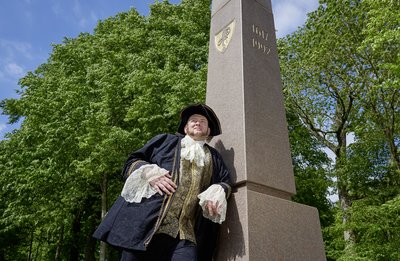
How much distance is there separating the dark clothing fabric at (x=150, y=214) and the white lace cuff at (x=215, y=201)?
12cm

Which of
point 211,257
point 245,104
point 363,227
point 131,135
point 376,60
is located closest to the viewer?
point 211,257

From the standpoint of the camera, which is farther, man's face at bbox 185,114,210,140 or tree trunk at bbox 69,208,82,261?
tree trunk at bbox 69,208,82,261

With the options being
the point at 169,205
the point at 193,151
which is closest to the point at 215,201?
the point at 169,205

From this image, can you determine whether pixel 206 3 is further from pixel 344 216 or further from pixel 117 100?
pixel 344 216

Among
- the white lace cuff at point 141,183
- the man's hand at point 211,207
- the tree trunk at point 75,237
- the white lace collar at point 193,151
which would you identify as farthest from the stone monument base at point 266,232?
the tree trunk at point 75,237

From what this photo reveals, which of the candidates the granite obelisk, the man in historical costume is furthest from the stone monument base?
the man in historical costume

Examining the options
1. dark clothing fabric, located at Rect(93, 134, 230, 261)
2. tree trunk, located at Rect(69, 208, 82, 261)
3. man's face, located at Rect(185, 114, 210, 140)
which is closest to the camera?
dark clothing fabric, located at Rect(93, 134, 230, 261)

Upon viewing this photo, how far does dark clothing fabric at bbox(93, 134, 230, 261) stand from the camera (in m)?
2.45

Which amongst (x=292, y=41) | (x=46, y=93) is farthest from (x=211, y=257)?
(x=292, y=41)

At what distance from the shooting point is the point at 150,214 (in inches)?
99.3

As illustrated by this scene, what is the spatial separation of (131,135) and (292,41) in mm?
9211

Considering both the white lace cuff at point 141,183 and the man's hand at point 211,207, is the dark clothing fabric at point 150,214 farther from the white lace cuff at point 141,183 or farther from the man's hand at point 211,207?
the man's hand at point 211,207

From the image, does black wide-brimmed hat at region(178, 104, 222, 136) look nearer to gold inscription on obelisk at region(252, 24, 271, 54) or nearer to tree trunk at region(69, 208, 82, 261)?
gold inscription on obelisk at region(252, 24, 271, 54)

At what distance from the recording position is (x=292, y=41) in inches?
627
